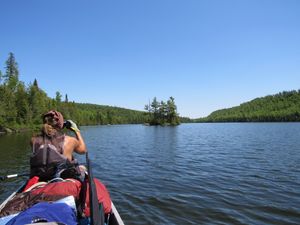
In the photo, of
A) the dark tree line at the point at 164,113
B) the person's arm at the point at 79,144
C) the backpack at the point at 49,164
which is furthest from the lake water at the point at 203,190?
the dark tree line at the point at 164,113

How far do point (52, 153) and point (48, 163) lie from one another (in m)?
0.23

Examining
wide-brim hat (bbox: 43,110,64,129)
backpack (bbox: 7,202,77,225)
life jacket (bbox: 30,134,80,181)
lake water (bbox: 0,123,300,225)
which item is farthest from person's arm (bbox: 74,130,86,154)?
backpack (bbox: 7,202,77,225)

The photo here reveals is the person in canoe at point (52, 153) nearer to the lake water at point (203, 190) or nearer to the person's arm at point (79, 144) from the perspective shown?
the person's arm at point (79, 144)

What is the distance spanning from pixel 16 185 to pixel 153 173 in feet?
23.9

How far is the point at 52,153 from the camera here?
5.54 m

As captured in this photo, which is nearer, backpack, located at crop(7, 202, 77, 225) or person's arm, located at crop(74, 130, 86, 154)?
backpack, located at crop(7, 202, 77, 225)

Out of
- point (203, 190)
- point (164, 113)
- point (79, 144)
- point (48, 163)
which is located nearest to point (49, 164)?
point (48, 163)

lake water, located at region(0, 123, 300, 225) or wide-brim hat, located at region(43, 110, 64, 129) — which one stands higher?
wide-brim hat, located at region(43, 110, 64, 129)

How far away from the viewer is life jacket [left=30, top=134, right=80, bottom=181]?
5531 millimetres

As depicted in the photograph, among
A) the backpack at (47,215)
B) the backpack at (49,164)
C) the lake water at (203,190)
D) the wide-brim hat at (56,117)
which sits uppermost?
the wide-brim hat at (56,117)

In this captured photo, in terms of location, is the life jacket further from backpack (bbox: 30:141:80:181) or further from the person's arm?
the person's arm

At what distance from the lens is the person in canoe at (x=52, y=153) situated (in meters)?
5.54

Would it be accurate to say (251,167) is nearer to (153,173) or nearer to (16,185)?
(153,173)

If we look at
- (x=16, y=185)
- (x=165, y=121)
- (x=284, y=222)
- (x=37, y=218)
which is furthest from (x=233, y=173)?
(x=165, y=121)
